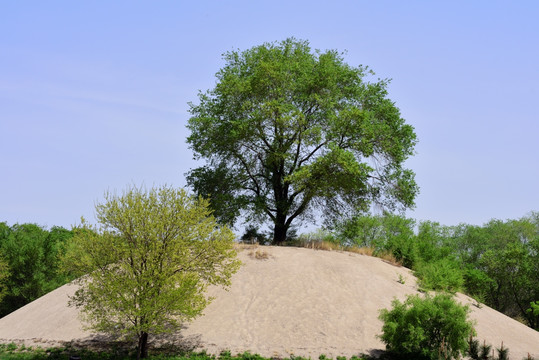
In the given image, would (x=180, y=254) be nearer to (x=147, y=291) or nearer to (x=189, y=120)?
(x=147, y=291)

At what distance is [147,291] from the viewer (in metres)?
19.3

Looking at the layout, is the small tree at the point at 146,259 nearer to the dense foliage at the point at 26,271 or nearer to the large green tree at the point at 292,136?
the large green tree at the point at 292,136

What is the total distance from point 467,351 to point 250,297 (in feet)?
34.3

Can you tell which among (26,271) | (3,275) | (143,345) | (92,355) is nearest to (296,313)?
(143,345)

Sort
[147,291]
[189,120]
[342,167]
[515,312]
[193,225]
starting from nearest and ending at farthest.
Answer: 1. [147,291]
2. [193,225]
3. [342,167]
4. [189,120]
5. [515,312]

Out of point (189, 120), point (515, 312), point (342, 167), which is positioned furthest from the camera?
point (515, 312)

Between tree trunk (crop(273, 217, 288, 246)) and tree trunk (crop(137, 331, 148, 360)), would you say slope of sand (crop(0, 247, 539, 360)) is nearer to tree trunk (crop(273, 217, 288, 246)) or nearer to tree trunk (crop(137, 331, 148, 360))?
tree trunk (crop(137, 331, 148, 360))

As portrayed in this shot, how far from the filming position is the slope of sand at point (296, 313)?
2147 centimetres

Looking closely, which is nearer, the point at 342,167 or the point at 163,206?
the point at 163,206

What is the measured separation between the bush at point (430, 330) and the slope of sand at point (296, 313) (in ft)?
6.24

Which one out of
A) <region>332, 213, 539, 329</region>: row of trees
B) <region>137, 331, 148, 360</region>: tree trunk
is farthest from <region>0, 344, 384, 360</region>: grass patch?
<region>332, 213, 539, 329</region>: row of trees

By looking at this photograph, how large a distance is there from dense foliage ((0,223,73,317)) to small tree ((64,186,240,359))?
811 inches

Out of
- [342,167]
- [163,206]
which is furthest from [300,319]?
[342,167]

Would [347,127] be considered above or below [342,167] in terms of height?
above
